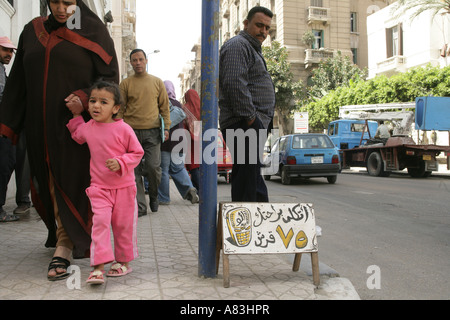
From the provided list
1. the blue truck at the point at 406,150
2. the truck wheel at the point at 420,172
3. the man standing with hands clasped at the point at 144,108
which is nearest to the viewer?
the man standing with hands clasped at the point at 144,108

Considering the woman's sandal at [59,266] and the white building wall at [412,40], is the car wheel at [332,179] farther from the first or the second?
the white building wall at [412,40]

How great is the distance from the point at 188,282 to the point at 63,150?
124 cm

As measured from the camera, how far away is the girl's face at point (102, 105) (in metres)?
2.91

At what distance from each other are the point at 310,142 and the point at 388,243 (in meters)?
8.61

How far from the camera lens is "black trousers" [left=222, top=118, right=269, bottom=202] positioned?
11.6ft

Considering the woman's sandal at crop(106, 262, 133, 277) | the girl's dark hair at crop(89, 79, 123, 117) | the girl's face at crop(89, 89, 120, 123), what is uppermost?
the girl's dark hair at crop(89, 79, 123, 117)

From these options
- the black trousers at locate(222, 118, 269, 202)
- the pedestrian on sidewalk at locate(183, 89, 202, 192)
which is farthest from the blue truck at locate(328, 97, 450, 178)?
the black trousers at locate(222, 118, 269, 202)

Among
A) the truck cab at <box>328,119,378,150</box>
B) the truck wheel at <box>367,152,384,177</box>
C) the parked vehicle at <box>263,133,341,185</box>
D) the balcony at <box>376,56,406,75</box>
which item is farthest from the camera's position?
the balcony at <box>376,56,406,75</box>

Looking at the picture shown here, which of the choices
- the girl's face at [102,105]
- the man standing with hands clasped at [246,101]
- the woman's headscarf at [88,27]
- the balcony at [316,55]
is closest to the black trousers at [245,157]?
the man standing with hands clasped at [246,101]

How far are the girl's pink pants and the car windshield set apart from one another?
34.4 feet

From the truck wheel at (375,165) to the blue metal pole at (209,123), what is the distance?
14601mm

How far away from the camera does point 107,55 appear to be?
127 inches

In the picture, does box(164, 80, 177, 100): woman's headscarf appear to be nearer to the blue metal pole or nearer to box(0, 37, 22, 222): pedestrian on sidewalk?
box(0, 37, 22, 222): pedestrian on sidewalk
